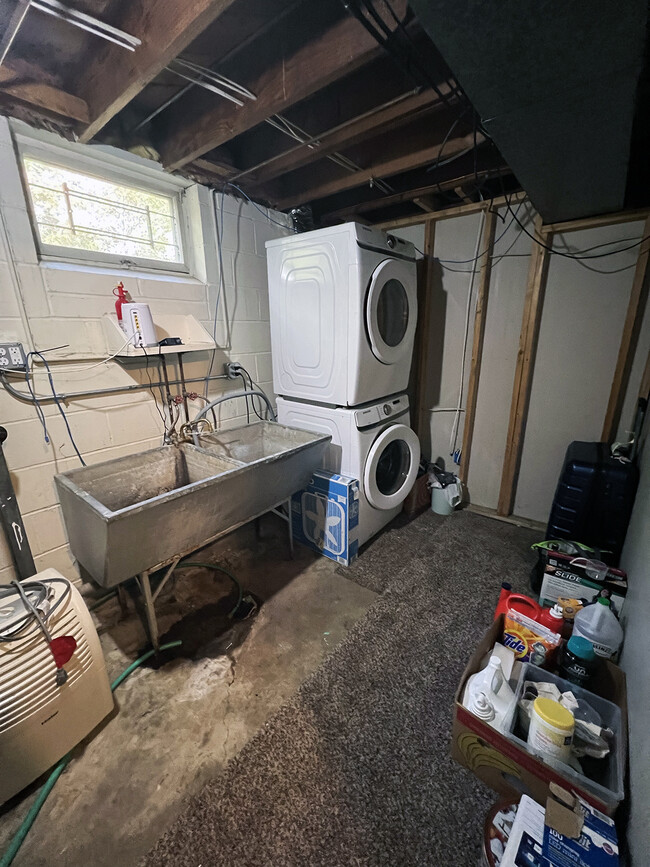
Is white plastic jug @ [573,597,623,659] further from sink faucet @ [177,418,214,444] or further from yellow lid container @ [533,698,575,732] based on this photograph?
sink faucet @ [177,418,214,444]

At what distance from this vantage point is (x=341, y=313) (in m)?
1.93

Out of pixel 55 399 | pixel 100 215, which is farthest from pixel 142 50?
pixel 55 399

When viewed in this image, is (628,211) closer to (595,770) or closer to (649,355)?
(649,355)

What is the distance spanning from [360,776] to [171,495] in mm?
1156

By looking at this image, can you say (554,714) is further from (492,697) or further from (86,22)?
(86,22)

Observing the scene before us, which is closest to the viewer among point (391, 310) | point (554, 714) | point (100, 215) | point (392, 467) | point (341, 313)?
point (554, 714)

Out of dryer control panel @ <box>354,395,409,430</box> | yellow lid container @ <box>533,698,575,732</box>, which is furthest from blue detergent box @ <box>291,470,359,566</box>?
yellow lid container @ <box>533,698,575,732</box>

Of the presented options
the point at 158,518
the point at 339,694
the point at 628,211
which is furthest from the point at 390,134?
the point at 339,694

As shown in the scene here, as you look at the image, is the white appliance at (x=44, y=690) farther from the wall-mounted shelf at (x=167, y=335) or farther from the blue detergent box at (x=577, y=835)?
the blue detergent box at (x=577, y=835)

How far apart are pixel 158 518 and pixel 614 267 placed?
285 centimetres

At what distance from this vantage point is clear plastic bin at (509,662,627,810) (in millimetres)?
871

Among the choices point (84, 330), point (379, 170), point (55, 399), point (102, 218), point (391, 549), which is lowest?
point (391, 549)

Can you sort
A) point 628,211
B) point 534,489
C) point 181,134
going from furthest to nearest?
point 534,489
point 628,211
point 181,134

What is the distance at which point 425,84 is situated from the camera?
1.30 metres
